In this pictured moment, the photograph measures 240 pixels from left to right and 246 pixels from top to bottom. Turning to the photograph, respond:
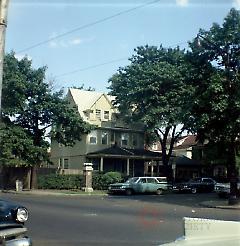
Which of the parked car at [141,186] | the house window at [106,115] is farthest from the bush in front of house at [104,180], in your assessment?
the house window at [106,115]

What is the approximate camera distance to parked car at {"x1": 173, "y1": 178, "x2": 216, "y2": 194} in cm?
4422

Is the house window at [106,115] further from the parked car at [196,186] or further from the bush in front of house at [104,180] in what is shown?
the parked car at [196,186]

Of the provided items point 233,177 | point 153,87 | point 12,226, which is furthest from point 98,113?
point 12,226

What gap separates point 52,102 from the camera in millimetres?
43406

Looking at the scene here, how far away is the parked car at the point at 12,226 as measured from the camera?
5.75m

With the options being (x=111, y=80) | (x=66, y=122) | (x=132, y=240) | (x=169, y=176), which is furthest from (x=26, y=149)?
(x=132, y=240)

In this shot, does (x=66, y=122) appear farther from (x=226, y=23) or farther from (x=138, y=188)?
(x=226, y=23)

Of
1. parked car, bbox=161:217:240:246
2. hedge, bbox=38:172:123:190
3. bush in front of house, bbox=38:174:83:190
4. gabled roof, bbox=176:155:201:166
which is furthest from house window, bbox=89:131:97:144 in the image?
parked car, bbox=161:217:240:246

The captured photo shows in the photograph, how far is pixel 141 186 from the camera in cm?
4069

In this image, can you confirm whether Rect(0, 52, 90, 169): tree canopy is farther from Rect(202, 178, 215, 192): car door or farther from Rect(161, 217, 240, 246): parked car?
→ Rect(161, 217, 240, 246): parked car

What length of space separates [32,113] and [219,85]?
21480 millimetres

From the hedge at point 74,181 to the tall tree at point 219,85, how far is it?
1687 centimetres

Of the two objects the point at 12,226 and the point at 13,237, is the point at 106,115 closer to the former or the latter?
the point at 12,226

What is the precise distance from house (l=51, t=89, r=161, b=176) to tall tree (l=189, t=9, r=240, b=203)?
24.4m
